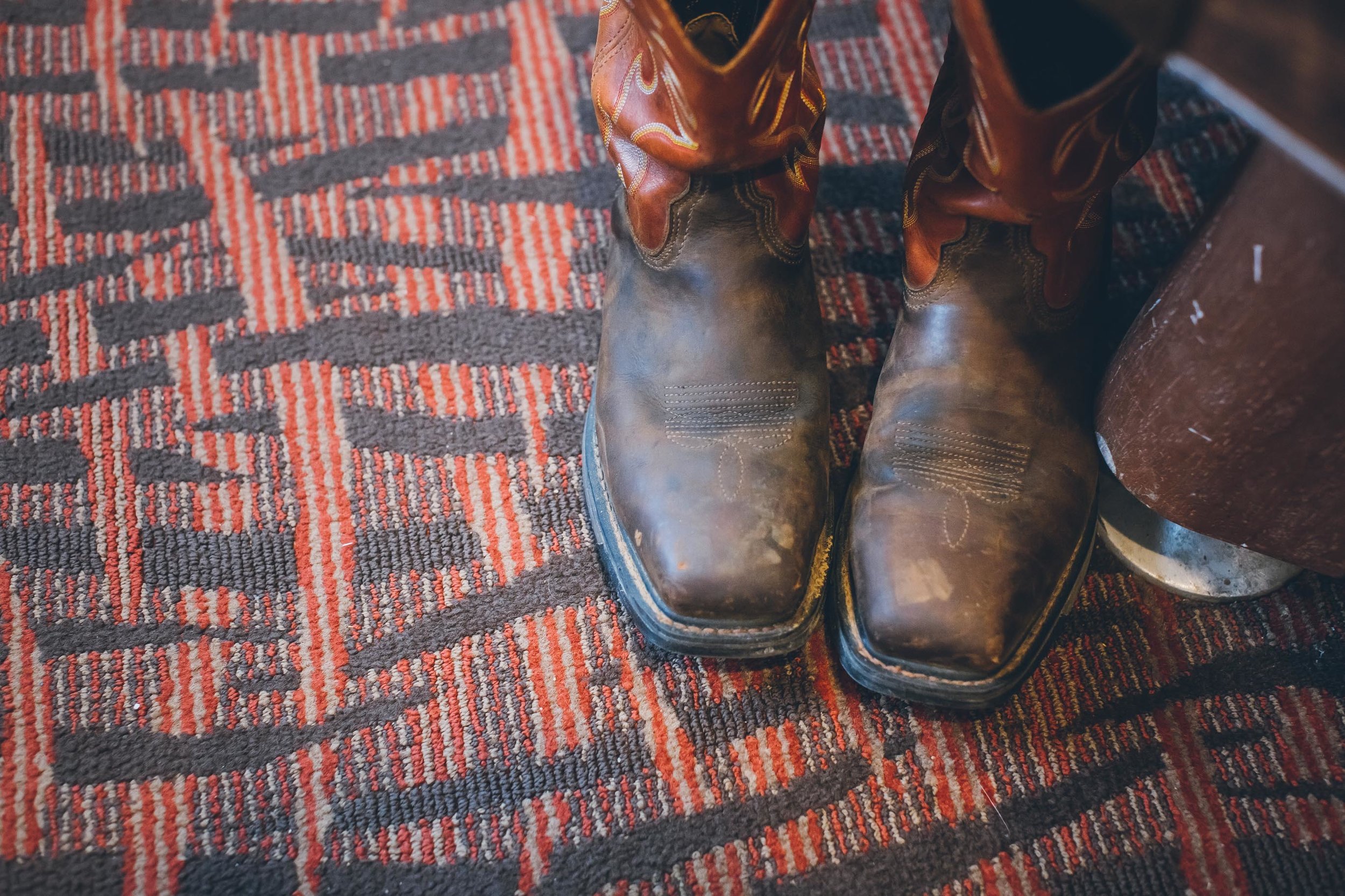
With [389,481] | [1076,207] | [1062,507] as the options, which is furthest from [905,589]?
[389,481]

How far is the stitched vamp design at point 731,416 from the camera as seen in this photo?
687 mm

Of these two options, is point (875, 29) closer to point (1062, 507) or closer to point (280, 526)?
point (1062, 507)

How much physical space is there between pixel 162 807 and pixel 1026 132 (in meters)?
0.75

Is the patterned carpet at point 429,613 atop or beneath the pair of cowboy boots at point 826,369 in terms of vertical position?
beneath

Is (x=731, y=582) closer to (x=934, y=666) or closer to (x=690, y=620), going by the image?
(x=690, y=620)

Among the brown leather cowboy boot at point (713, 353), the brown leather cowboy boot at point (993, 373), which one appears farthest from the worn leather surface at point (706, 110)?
the brown leather cowboy boot at point (993, 373)

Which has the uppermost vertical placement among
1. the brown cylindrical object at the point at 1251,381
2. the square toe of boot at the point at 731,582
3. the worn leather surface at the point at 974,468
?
the brown cylindrical object at the point at 1251,381

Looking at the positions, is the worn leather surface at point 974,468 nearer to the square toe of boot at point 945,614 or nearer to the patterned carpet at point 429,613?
the square toe of boot at point 945,614

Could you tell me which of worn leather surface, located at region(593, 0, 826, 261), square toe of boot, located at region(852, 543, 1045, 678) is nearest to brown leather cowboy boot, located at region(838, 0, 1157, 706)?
square toe of boot, located at region(852, 543, 1045, 678)

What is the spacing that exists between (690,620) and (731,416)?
159 millimetres

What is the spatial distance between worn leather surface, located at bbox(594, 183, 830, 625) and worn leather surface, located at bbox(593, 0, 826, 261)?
0.02m

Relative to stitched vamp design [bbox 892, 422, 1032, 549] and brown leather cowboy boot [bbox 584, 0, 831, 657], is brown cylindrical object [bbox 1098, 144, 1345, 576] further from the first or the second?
brown leather cowboy boot [bbox 584, 0, 831, 657]

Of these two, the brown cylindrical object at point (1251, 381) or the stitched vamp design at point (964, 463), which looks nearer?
the brown cylindrical object at point (1251, 381)

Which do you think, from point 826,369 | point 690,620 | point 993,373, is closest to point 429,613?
point 690,620
